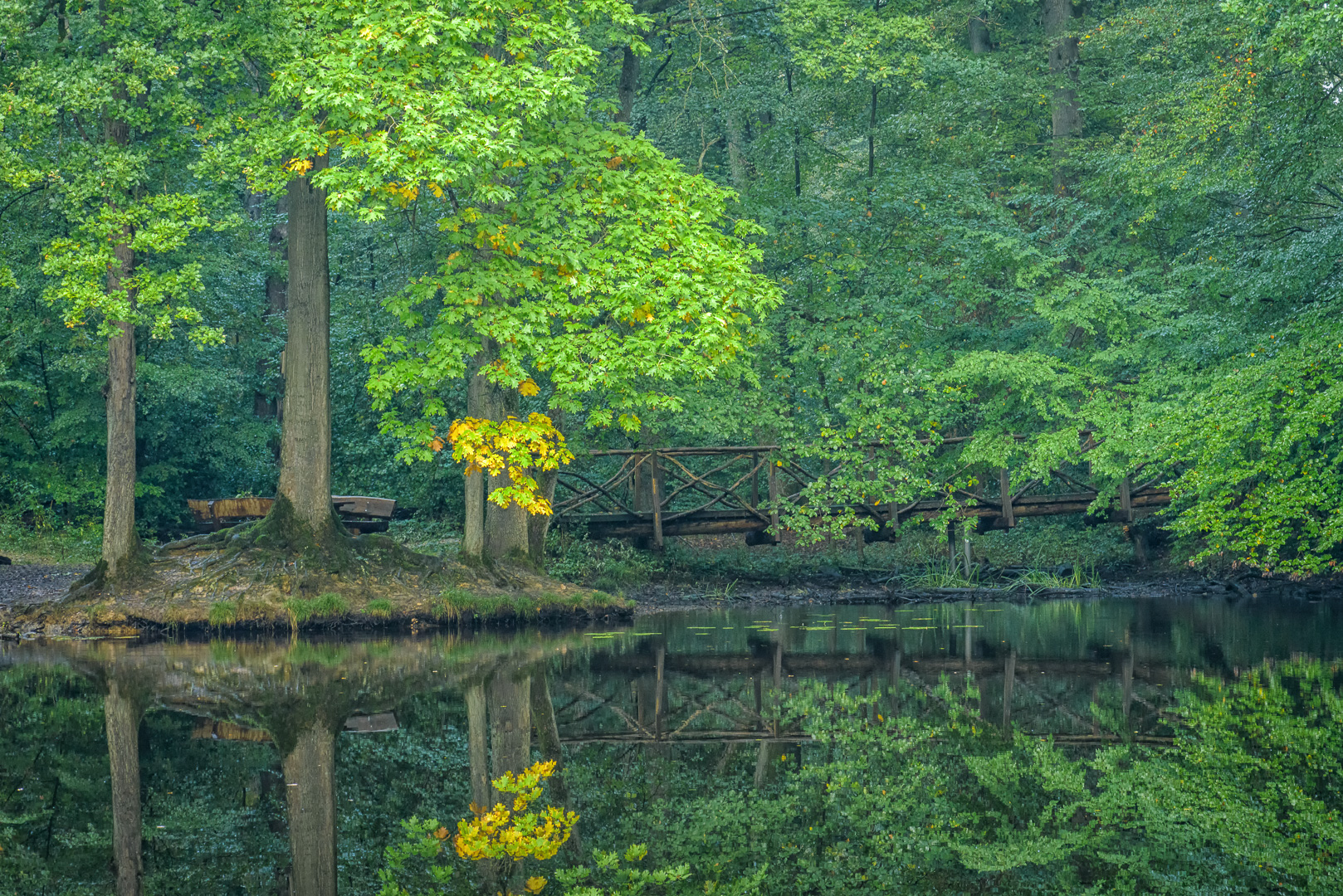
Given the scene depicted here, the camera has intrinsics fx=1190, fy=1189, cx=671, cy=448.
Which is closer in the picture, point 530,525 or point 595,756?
point 595,756

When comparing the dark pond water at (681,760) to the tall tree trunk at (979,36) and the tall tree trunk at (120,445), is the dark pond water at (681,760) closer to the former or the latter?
the tall tree trunk at (120,445)

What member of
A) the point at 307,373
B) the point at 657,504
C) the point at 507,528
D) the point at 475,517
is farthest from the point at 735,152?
the point at 307,373

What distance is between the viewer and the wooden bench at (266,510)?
1820 centimetres

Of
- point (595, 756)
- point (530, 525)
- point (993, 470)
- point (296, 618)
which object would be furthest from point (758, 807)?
point (993, 470)

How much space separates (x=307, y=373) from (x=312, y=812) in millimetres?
10261

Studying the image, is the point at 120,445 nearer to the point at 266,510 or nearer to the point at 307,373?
the point at 307,373

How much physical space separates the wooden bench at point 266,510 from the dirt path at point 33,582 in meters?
1.91

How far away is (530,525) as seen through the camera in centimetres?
1644

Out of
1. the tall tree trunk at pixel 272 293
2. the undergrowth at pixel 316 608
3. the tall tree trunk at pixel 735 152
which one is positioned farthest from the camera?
the tall tree trunk at pixel 272 293

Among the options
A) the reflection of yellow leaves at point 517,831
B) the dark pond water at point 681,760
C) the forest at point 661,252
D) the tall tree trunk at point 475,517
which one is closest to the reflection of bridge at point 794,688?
the dark pond water at point 681,760

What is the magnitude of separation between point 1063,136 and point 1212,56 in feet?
13.9

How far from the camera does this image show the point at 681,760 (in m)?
5.88

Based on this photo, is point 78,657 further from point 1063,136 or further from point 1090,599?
point 1063,136

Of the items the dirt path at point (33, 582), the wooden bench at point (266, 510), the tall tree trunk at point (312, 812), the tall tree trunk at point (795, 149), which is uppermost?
the tall tree trunk at point (795, 149)
